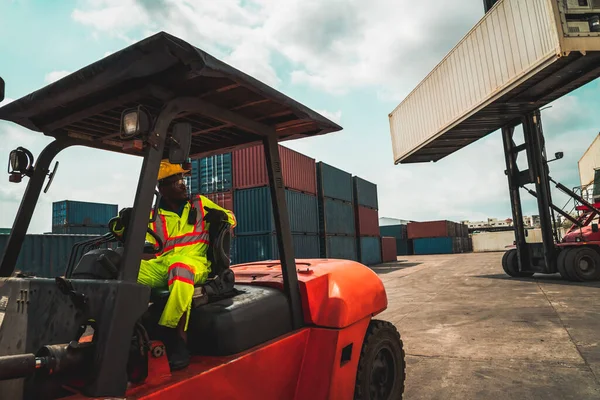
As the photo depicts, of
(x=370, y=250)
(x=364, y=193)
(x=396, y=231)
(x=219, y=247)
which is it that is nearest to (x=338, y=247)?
(x=370, y=250)

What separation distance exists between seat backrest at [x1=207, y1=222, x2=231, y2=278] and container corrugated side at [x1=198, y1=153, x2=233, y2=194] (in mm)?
15482

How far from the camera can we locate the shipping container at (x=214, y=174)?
1764 centimetres

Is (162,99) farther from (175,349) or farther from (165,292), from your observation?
(175,349)

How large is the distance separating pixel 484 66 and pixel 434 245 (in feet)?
122

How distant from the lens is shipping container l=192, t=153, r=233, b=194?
17641mm

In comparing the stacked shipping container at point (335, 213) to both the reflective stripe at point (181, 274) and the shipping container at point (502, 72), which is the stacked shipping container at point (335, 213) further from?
the reflective stripe at point (181, 274)

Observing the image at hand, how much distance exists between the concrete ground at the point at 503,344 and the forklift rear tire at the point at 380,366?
0.65 m

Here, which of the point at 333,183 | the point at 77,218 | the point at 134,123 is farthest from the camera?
the point at 333,183

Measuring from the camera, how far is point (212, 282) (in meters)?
2.25

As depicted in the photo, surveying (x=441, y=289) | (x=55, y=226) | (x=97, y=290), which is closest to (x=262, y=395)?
(x=97, y=290)

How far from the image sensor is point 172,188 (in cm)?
233

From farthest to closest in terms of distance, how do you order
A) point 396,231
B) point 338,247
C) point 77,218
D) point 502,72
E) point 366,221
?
point 396,231 < point 366,221 < point 338,247 < point 77,218 < point 502,72

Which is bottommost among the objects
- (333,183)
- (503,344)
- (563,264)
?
(503,344)

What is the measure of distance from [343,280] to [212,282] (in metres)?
1.09
